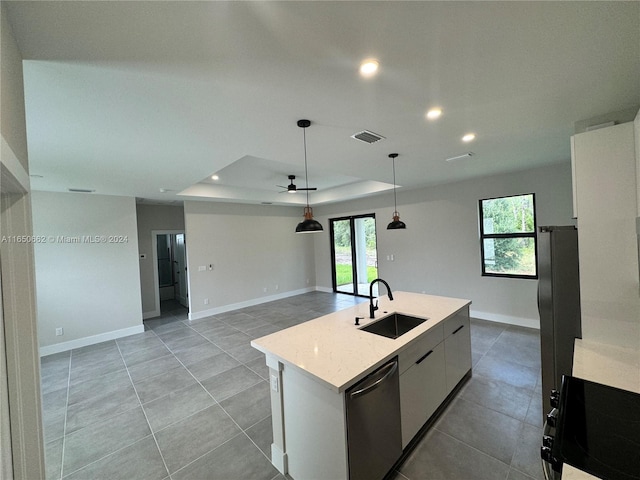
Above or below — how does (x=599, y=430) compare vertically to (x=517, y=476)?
above

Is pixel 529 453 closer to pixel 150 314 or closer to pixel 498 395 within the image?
pixel 498 395

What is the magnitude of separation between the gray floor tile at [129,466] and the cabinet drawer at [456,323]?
2567mm

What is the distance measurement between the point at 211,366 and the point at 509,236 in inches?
207

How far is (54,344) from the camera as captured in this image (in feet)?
13.3

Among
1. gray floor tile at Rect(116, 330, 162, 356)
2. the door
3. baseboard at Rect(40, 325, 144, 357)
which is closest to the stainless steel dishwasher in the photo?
gray floor tile at Rect(116, 330, 162, 356)

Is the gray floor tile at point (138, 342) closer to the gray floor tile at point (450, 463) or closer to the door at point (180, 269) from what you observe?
the door at point (180, 269)

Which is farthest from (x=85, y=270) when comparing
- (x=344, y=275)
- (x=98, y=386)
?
(x=344, y=275)

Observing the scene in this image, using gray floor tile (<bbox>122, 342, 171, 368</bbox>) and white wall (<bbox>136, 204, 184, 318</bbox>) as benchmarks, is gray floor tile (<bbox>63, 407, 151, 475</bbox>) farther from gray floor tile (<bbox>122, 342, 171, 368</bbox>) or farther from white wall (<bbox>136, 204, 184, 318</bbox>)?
white wall (<bbox>136, 204, 184, 318</bbox>)

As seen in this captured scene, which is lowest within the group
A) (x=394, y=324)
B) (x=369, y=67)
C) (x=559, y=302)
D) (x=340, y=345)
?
(x=394, y=324)

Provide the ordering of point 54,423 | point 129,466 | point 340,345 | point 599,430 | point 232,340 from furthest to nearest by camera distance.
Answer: point 232,340, point 54,423, point 129,466, point 340,345, point 599,430

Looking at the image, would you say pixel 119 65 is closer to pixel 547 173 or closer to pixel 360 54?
pixel 360 54

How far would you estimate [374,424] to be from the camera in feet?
4.95

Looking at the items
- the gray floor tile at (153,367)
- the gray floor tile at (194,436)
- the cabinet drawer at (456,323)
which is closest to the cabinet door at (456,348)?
the cabinet drawer at (456,323)

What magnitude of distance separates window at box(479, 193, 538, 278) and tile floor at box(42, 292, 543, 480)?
1.05 meters
